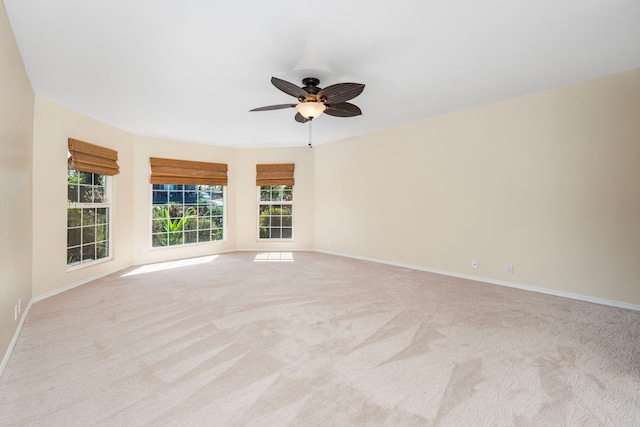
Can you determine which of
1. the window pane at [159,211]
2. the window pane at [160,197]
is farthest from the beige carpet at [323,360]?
the window pane at [160,197]

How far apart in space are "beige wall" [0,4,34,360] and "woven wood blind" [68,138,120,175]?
71cm

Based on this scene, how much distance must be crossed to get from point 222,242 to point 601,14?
20.7 feet

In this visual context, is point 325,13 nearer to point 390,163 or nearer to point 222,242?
point 390,163

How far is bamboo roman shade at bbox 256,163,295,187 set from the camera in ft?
21.0

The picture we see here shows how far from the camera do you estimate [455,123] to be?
13.9 ft

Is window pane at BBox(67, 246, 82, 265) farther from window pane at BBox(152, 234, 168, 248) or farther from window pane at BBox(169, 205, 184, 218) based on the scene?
window pane at BBox(169, 205, 184, 218)

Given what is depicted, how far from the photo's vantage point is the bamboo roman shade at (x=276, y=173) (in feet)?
21.0

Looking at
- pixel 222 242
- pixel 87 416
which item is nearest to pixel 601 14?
pixel 87 416

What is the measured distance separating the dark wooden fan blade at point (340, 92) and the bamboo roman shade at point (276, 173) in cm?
360

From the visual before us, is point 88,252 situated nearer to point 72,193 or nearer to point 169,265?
point 72,193

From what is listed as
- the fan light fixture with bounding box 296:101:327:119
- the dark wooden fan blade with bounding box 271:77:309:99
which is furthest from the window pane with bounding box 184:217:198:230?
the dark wooden fan blade with bounding box 271:77:309:99

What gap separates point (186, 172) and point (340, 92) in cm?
410

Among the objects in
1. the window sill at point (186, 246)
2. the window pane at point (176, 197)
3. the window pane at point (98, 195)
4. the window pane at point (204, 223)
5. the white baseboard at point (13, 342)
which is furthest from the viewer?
the window pane at point (204, 223)

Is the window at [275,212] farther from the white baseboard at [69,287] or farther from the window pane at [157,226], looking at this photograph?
the white baseboard at [69,287]
